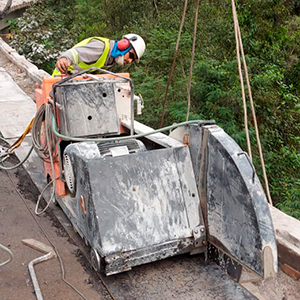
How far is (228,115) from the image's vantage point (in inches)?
292

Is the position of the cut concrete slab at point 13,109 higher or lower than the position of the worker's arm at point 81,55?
lower

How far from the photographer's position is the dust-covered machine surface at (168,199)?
8.94 ft

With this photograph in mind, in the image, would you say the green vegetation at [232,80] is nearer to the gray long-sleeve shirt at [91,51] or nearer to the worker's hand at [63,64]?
the gray long-sleeve shirt at [91,51]

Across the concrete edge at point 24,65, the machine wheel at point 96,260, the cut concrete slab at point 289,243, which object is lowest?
the cut concrete slab at point 289,243

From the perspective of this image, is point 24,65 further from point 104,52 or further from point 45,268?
point 45,268

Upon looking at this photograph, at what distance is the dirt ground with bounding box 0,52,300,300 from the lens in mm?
3037

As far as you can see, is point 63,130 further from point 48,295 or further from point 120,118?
point 48,295

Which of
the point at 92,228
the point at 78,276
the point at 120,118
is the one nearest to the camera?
the point at 92,228

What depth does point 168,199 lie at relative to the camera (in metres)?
3.13

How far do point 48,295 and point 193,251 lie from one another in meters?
1.13

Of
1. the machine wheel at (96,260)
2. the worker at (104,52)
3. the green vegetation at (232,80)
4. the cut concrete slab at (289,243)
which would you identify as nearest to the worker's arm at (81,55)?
the worker at (104,52)

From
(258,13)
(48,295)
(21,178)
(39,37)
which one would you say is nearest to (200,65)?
(258,13)

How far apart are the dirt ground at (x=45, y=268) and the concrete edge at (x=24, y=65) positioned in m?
5.19

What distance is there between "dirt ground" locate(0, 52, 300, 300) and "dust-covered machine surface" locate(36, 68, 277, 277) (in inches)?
10.2
